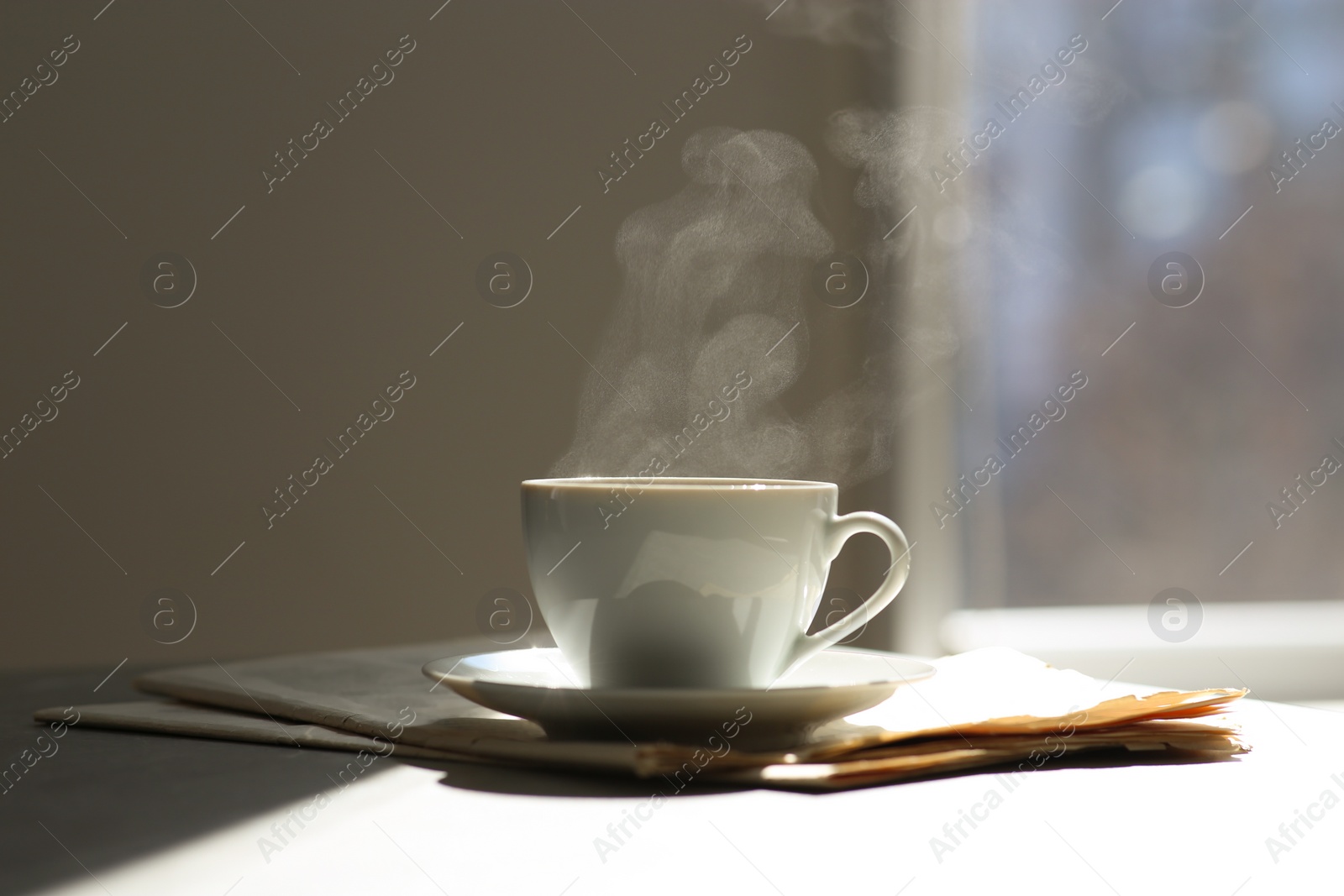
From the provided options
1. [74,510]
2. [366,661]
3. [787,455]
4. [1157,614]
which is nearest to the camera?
[366,661]

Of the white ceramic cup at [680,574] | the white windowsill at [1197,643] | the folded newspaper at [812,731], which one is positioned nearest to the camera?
the folded newspaper at [812,731]

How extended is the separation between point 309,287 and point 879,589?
5.86 feet

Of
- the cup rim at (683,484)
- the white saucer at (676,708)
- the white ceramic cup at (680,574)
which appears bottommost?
the white saucer at (676,708)

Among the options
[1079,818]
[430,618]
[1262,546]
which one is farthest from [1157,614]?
[1079,818]

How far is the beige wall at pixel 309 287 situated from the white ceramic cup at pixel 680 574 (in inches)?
62.8

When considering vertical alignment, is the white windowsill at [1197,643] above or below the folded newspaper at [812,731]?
above

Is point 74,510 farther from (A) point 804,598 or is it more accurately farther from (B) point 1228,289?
(B) point 1228,289

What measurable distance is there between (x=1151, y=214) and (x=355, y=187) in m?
1.57

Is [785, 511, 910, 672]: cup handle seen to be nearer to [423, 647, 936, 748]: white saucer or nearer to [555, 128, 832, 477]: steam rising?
[423, 647, 936, 748]: white saucer

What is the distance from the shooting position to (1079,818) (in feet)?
1.86

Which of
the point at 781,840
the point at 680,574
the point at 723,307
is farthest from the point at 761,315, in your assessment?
the point at 781,840

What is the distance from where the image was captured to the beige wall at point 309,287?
2254 millimetres

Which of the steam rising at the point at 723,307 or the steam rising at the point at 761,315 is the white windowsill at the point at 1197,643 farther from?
the steam rising at the point at 723,307

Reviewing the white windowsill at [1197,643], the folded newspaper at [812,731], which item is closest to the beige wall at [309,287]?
the white windowsill at [1197,643]
